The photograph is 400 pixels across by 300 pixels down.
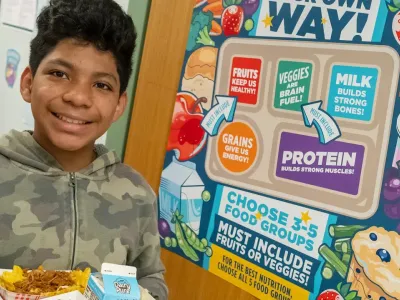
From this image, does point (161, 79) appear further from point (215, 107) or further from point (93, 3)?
point (93, 3)

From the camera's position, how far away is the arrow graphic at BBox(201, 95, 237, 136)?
156cm

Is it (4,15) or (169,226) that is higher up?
(4,15)

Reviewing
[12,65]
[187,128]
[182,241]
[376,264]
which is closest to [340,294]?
[376,264]

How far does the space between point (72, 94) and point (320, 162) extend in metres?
0.71

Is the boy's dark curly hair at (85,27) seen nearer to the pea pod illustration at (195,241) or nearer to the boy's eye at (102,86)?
the boy's eye at (102,86)

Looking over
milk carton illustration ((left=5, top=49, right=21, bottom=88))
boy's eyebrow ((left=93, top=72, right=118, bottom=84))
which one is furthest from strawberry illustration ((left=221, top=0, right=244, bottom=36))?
milk carton illustration ((left=5, top=49, right=21, bottom=88))

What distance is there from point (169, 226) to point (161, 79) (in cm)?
50

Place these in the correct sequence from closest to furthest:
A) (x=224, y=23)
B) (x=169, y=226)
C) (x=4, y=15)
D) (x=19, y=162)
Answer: (x=19, y=162) < (x=224, y=23) < (x=169, y=226) < (x=4, y=15)

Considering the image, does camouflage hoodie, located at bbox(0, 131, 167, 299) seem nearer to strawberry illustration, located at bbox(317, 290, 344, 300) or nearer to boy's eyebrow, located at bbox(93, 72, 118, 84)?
boy's eyebrow, located at bbox(93, 72, 118, 84)

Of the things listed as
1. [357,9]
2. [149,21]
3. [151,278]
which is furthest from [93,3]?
[149,21]

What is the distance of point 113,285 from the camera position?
672 millimetres

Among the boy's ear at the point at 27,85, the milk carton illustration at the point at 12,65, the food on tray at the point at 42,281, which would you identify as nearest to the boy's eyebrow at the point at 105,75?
the boy's ear at the point at 27,85

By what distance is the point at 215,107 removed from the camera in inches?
63.3

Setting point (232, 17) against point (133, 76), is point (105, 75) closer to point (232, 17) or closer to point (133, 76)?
point (232, 17)
